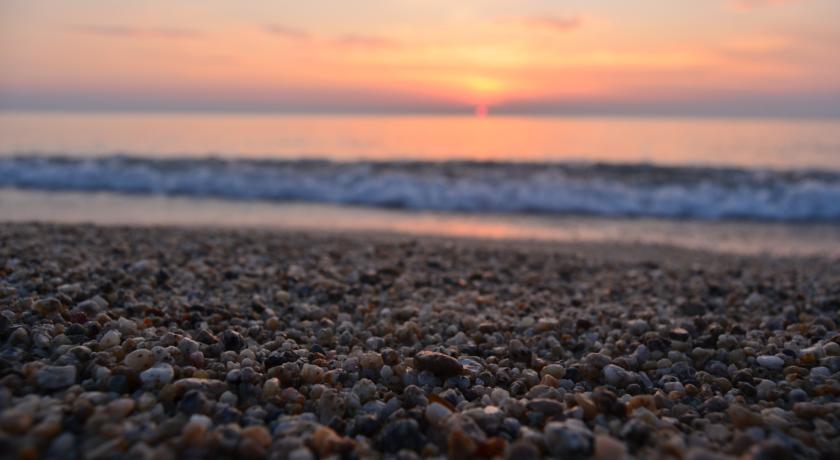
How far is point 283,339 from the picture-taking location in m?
2.93

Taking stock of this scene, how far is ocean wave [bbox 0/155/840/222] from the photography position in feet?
38.4

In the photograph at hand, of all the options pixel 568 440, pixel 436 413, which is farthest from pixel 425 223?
pixel 568 440

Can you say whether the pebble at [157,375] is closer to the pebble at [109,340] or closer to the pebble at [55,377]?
the pebble at [55,377]

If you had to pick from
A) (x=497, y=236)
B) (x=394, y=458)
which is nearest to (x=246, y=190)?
(x=497, y=236)

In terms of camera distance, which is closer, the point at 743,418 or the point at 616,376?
the point at 743,418

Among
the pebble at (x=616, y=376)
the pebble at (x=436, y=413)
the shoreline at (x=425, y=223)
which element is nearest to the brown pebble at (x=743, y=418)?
the pebble at (x=616, y=376)

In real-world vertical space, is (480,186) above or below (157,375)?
above

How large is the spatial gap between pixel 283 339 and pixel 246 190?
35.8 feet

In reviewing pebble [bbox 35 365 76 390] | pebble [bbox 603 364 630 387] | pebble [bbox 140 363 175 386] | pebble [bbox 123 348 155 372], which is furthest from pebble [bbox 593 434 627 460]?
pebble [bbox 35 365 76 390]

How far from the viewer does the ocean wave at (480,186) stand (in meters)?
11.7

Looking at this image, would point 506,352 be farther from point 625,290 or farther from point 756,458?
point 625,290

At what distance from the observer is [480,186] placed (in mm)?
13094

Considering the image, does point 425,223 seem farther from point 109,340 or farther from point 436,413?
point 436,413

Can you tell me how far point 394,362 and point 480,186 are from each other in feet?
35.0
